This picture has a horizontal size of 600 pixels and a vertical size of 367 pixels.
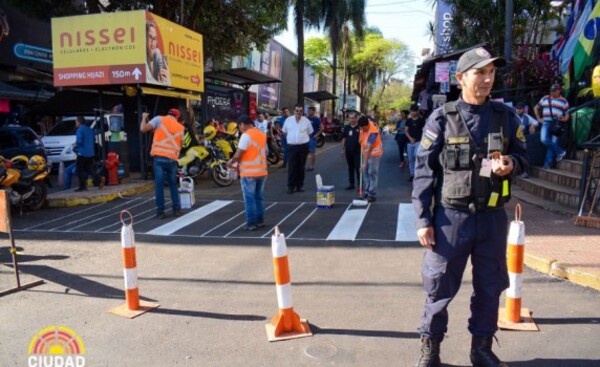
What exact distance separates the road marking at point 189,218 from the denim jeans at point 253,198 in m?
1.31

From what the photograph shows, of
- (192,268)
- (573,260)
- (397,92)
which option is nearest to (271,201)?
(192,268)

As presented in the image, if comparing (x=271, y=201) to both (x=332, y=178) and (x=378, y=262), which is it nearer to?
(x=332, y=178)

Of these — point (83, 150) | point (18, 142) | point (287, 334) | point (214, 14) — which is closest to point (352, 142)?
point (83, 150)

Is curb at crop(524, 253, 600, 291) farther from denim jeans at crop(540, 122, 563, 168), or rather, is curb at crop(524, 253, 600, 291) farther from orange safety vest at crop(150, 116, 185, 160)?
orange safety vest at crop(150, 116, 185, 160)

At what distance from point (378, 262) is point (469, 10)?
558 inches

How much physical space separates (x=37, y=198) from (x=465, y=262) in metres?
9.40

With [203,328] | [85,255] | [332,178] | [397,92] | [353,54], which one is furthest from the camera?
[397,92]

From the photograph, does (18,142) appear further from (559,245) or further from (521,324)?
(521,324)

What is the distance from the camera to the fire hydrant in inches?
486

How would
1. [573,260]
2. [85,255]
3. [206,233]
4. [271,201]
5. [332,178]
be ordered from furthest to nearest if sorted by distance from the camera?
1. [332,178]
2. [271,201]
3. [206,233]
4. [85,255]
5. [573,260]

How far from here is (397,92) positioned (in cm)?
9588

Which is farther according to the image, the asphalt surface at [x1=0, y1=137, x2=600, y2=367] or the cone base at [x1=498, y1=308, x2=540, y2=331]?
the cone base at [x1=498, y1=308, x2=540, y2=331]

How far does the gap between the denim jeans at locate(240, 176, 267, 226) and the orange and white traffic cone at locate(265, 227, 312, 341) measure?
371 centimetres

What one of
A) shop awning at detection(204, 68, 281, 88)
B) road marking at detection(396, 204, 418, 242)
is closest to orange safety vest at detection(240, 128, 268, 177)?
road marking at detection(396, 204, 418, 242)
